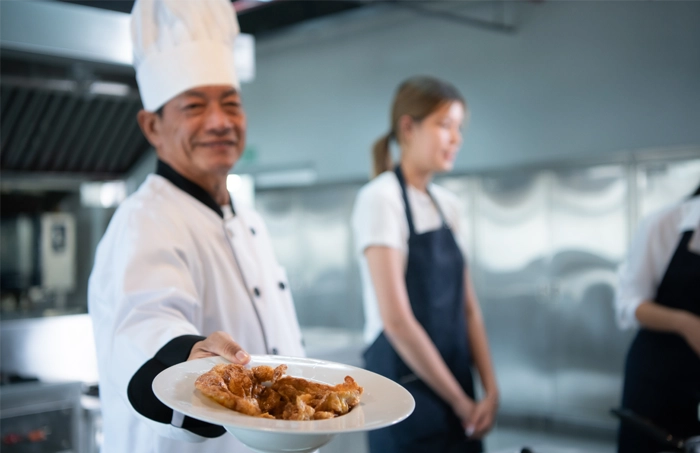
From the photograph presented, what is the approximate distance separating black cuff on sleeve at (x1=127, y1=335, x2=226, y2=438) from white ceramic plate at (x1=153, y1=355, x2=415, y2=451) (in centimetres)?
8

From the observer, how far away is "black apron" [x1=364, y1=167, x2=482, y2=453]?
2137 mm

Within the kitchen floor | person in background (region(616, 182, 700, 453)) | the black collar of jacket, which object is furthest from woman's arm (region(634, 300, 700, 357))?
the kitchen floor

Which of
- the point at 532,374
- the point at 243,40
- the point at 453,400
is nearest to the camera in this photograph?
the point at 453,400

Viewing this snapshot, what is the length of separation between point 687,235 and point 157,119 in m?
1.74

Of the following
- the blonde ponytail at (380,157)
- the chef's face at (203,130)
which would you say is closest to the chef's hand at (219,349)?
the chef's face at (203,130)

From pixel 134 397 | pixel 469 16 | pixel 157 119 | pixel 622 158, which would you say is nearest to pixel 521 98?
pixel 469 16

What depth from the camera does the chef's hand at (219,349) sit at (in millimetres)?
1018

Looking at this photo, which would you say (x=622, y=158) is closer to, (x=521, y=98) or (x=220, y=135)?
(x=521, y=98)

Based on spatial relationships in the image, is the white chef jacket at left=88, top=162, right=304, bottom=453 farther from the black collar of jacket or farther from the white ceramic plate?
the white ceramic plate

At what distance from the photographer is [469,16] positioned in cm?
636

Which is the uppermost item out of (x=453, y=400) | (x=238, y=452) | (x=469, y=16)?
(x=469, y=16)

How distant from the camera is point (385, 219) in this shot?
7.16 ft

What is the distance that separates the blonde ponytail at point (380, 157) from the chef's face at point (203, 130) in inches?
41.5

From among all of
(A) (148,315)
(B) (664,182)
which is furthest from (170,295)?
(B) (664,182)
